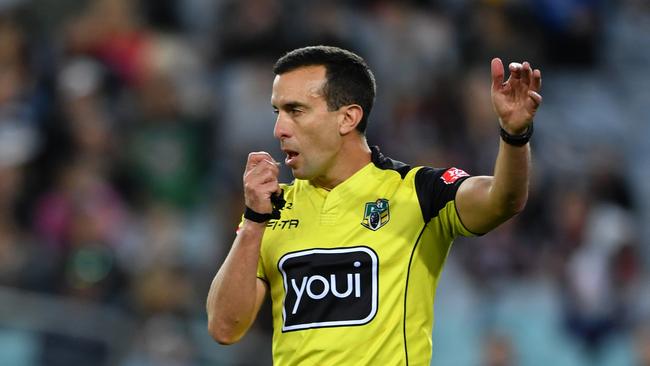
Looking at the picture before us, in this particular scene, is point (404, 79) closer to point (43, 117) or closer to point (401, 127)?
point (401, 127)

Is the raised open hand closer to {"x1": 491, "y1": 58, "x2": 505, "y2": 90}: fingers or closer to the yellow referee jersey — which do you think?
{"x1": 491, "y1": 58, "x2": 505, "y2": 90}: fingers

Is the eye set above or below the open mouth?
above

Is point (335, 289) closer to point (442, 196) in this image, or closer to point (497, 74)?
point (442, 196)

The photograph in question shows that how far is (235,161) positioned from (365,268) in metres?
6.10

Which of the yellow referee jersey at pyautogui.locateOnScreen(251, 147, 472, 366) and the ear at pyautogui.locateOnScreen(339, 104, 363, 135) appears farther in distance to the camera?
the ear at pyautogui.locateOnScreen(339, 104, 363, 135)

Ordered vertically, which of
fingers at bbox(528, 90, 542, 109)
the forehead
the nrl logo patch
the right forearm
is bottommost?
the right forearm

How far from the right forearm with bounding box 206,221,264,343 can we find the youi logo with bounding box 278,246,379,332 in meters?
0.17

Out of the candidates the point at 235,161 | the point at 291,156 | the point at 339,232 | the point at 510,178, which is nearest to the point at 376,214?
the point at 339,232

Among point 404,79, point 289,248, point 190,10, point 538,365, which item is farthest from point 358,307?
point 190,10

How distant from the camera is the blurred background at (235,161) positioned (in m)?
9.52

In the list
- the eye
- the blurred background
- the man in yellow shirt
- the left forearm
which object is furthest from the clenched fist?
the blurred background

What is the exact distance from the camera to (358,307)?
4770mm

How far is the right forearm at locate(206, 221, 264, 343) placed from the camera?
4.84 meters

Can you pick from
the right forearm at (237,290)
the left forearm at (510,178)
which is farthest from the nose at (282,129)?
the left forearm at (510,178)
